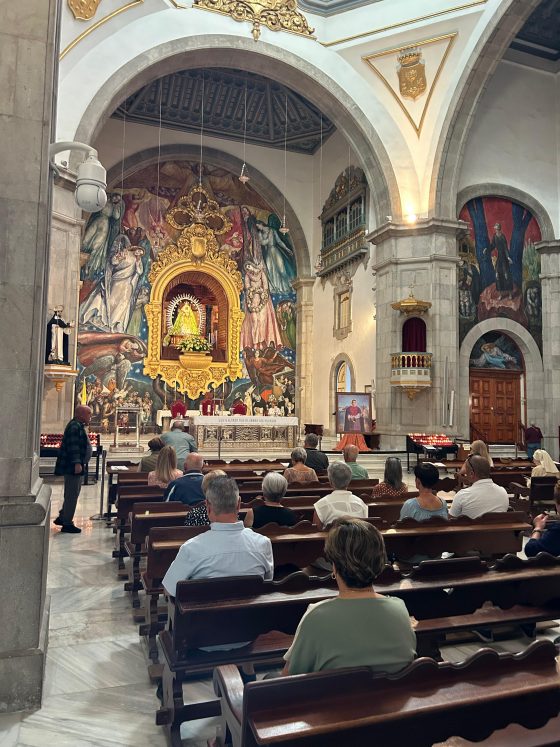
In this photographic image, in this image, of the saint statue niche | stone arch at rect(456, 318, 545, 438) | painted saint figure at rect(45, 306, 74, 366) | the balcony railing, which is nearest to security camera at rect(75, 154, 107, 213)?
painted saint figure at rect(45, 306, 74, 366)

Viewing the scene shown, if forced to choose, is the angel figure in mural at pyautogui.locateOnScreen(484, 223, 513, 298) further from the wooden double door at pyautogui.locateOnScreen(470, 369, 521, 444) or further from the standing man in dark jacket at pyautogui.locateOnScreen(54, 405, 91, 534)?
the standing man in dark jacket at pyautogui.locateOnScreen(54, 405, 91, 534)

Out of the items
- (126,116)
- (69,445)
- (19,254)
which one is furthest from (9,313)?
(126,116)

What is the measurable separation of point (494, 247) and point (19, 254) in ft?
Answer: 48.5

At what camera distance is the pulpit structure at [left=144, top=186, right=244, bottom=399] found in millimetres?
18500

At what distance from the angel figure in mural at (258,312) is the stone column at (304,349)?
827 mm

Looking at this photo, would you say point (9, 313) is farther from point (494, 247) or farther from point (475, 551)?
point (494, 247)

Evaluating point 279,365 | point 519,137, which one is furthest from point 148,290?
point 519,137

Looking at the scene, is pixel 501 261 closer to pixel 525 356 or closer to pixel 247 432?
pixel 525 356

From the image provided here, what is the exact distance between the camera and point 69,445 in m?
6.59

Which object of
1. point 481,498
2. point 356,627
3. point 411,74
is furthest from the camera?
point 411,74

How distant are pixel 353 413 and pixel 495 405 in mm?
4533

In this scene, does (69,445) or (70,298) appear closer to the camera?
(69,445)

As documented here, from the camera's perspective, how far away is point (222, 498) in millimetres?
2697

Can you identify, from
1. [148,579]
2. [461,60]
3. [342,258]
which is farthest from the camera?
[342,258]
